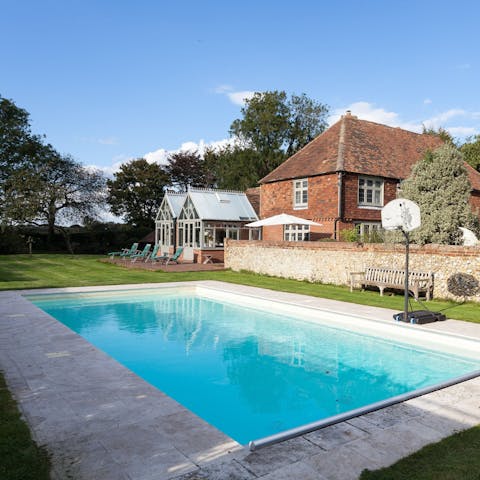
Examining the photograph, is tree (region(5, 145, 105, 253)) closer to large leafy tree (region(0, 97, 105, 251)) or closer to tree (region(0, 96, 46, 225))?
large leafy tree (region(0, 97, 105, 251))

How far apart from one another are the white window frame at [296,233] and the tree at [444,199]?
8540 millimetres

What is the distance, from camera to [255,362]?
7.95 metres

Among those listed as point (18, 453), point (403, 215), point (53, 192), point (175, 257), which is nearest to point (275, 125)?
point (53, 192)

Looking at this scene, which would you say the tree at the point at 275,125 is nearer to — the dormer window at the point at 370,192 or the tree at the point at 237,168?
the tree at the point at 237,168

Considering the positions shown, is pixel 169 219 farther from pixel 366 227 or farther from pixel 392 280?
pixel 392 280

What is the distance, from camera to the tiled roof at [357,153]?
74.8ft

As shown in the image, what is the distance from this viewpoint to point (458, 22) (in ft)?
43.6

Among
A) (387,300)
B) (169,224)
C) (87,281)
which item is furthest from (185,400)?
(169,224)

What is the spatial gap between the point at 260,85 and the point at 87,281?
3330 cm

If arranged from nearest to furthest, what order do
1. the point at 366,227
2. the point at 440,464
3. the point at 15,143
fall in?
the point at 440,464, the point at 366,227, the point at 15,143

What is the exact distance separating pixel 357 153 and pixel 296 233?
569 cm

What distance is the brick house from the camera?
72.6ft

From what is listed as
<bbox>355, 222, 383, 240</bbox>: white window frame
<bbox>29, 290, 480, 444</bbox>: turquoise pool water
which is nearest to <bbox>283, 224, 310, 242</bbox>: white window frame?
<bbox>355, 222, 383, 240</bbox>: white window frame

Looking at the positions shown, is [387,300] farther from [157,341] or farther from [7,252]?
[7,252]
